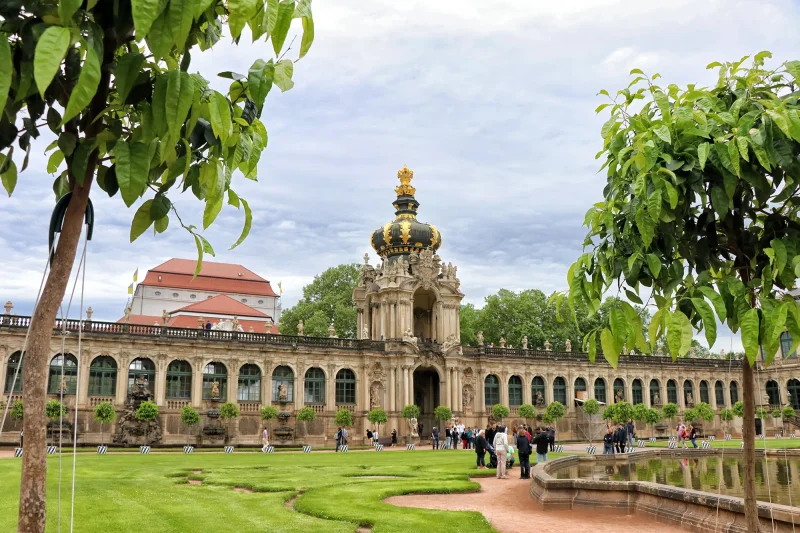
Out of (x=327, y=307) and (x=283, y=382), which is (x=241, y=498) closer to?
(x=283, y=382)

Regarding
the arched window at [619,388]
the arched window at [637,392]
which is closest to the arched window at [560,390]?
the arched window at [619,388]

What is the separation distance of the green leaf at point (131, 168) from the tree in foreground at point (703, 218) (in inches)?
133

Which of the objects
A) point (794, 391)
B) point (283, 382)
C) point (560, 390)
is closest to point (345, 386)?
point (283, 382)

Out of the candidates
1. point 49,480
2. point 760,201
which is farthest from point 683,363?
point 760,201

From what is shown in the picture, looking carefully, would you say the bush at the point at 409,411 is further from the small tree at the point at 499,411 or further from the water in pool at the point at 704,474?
the water in pool at the point at 704,474

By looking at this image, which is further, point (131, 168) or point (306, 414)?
point (306, 414)

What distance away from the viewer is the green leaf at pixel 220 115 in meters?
3.94

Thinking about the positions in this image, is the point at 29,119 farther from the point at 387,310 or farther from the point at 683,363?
the point at 683,363

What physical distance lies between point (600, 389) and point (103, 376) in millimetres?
43543

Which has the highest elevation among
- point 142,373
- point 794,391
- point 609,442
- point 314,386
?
point 142,373

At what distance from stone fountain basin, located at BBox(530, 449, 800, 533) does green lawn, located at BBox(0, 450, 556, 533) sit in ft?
11.2

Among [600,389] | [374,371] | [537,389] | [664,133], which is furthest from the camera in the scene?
[600,389]

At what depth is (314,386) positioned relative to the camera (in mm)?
51781

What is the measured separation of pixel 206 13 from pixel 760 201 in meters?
4.91
